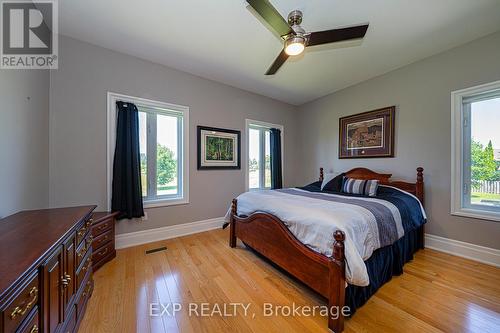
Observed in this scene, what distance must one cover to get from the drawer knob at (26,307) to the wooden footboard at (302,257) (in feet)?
5.31

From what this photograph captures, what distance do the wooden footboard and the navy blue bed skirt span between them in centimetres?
18

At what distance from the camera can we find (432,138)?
2.73 m

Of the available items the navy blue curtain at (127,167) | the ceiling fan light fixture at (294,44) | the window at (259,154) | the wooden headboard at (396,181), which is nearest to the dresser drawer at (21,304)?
the navy blue curtain at (127,167)

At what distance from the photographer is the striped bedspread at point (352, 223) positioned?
142 centimetres

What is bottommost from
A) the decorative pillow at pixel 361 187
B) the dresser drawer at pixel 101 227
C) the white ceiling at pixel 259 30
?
the dresser drawer at pixel 101 227

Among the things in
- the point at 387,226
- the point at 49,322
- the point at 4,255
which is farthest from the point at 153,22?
the point at 387,226

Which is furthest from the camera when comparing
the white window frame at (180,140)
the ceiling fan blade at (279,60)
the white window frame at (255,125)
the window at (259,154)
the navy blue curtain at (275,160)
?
the navy blue curtain at (275,160)

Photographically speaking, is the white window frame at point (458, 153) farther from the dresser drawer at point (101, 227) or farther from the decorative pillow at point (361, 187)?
the dresser drawer at point (101, 227)

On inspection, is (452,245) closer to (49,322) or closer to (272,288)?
(272,288)

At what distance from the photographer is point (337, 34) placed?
172 centimetres

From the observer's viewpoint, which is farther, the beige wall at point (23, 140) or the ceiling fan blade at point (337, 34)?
the ceiling fan blade at point (337, 34)

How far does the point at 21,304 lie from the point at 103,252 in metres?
1.81

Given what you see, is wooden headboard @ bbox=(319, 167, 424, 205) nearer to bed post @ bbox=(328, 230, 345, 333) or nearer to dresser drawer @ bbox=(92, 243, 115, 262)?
bed post @ bbox=(328, 230, 345, 333)

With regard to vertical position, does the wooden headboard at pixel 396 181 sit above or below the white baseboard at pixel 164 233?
above
